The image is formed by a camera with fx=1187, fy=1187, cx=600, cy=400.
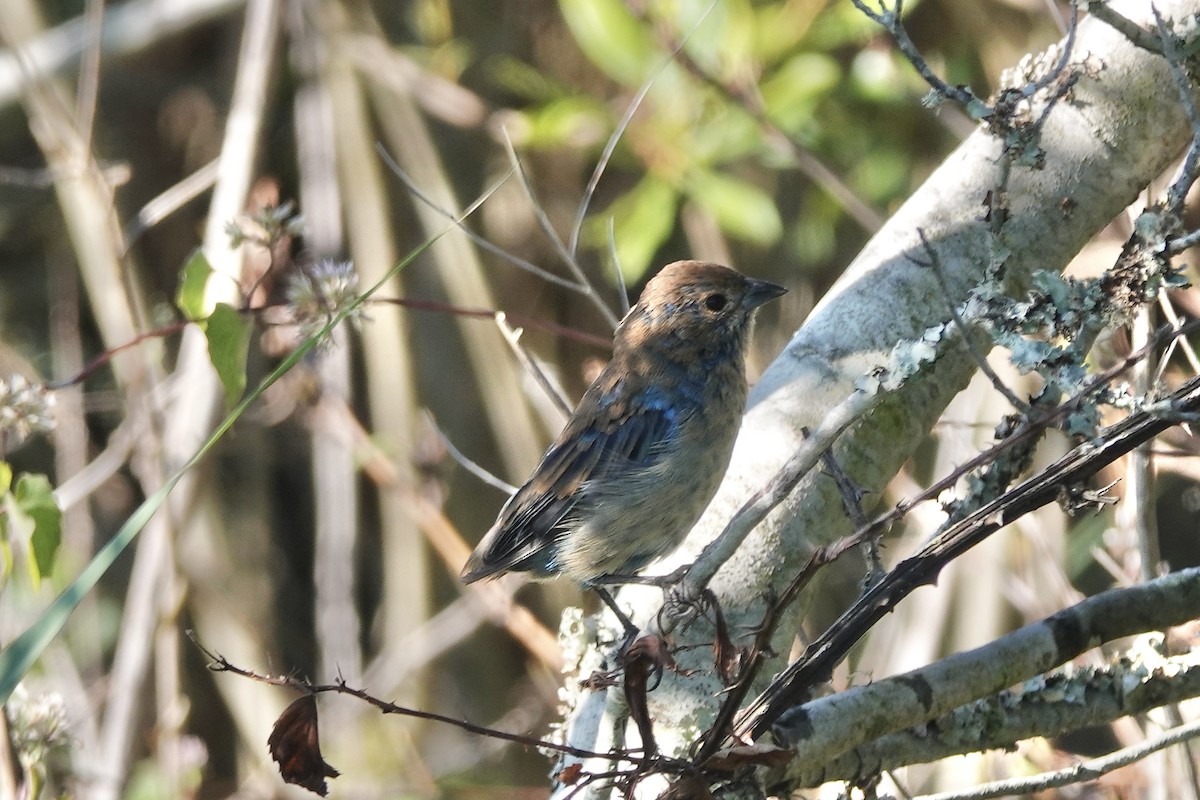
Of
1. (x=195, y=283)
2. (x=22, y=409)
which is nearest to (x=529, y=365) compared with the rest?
(x=195, y=283)

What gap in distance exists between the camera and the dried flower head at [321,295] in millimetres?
2670

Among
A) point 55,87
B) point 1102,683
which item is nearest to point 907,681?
point 1102,683

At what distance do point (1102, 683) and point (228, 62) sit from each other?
557 centimetres

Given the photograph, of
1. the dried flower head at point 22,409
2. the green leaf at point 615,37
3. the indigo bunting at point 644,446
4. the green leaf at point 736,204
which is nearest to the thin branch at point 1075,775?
the indigo bunting at point 644,446

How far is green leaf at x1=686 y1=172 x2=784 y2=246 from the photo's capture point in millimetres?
4836

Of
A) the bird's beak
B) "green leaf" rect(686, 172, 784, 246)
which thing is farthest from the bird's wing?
"green leaf" rect(686, 172, 784, 246)

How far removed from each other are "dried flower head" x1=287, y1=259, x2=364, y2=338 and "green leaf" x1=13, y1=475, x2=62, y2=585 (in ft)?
2.23

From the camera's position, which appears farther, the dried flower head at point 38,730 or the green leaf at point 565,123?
the green leaf at point 565,123

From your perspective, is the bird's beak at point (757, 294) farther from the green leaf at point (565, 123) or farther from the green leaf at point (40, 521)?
the green leaf at point (40, 521)

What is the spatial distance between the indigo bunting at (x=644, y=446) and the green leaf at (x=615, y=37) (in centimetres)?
150

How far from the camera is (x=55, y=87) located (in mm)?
5352

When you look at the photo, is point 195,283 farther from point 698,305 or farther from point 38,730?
point 698,305

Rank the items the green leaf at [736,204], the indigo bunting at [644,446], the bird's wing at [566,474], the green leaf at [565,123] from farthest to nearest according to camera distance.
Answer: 1. the green leaf at [565,123]
2. the green leaf at [736,204]
3. the bird's wing at [566,474]
4. the indigo bunting at [644,446]

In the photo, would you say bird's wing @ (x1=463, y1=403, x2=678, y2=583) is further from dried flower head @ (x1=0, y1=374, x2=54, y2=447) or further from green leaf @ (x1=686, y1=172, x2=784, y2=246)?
green leaf @ (x1=686, y1=172, x2=784, y2=246)
